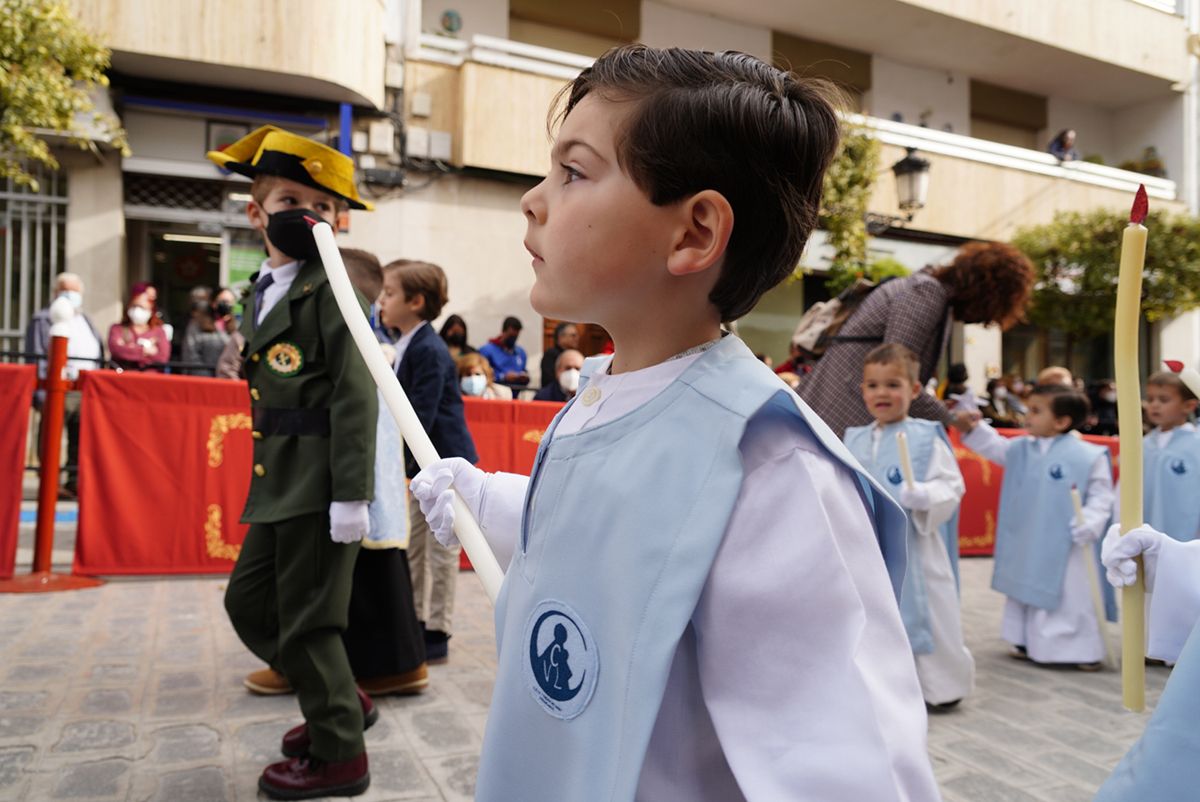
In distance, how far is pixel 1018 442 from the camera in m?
5.20

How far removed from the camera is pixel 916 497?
3773 mm

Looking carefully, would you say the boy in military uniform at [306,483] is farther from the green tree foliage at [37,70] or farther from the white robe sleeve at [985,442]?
the green tree foliage at [37,70]

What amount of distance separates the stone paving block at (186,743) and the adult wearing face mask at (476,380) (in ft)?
12.4

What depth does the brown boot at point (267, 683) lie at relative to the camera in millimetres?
3555

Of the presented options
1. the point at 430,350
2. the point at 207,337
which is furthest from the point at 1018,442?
the point at 207,337

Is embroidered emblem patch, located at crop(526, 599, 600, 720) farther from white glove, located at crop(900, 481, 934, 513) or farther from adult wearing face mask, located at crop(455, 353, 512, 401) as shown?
adult wearing face mask, located at crop(455, 353, 512, 401)

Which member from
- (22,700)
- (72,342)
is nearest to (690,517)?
(22,700)

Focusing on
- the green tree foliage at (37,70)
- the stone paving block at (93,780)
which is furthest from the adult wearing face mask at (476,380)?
the green tree foliage at (37,70)

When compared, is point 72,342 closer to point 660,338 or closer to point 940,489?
point 940,489

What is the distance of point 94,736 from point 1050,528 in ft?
14.6

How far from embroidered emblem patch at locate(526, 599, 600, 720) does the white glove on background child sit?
31 centimetres

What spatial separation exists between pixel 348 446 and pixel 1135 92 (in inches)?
814

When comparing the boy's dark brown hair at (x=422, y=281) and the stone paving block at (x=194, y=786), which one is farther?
the boy's dark brown hair at (x=422, y=281)

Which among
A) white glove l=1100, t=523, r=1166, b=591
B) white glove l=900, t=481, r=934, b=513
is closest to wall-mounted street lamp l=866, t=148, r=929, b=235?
white glove l=900, t=481, r=934, b=513
